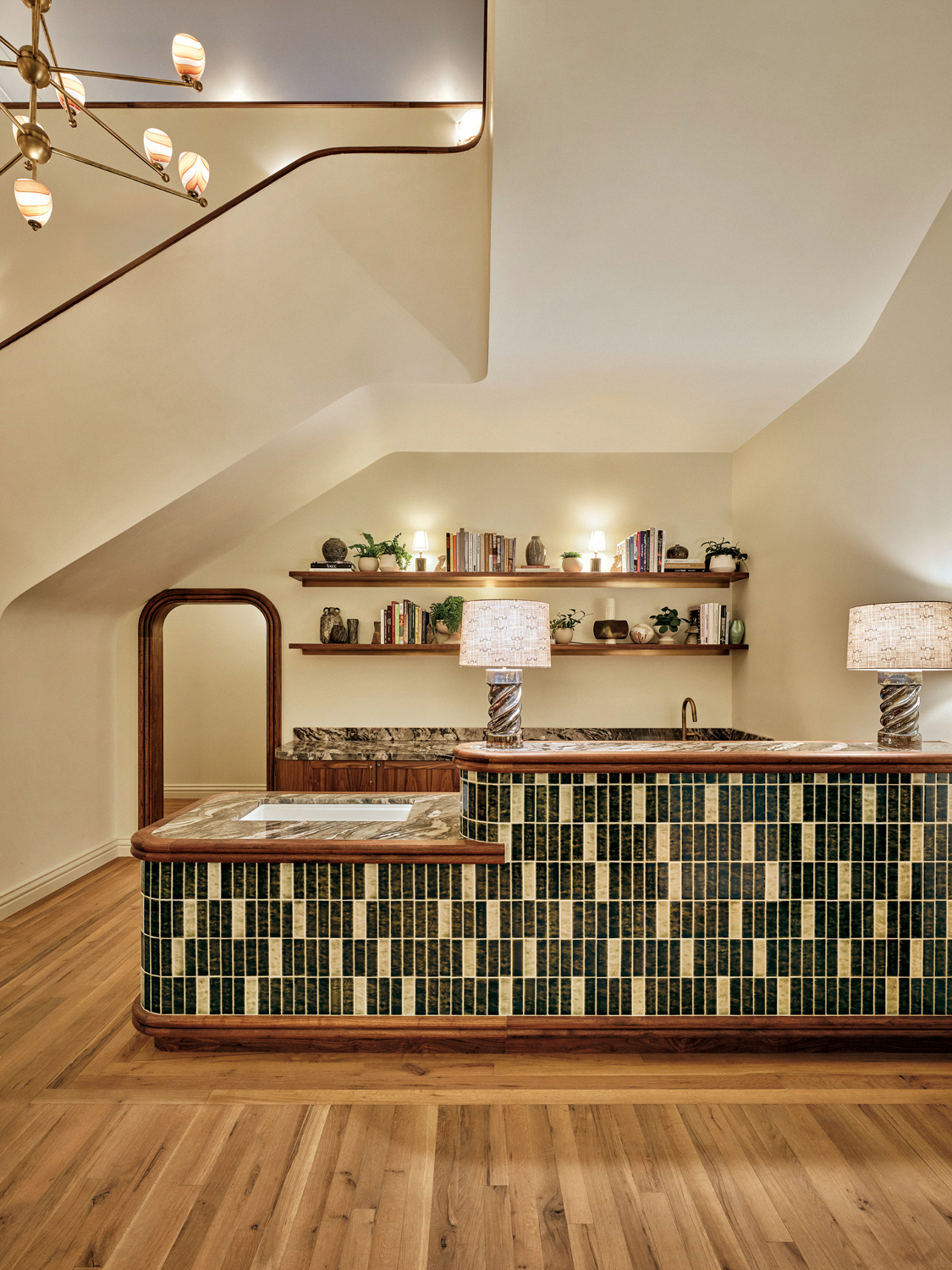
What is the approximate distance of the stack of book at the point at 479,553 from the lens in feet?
16.7

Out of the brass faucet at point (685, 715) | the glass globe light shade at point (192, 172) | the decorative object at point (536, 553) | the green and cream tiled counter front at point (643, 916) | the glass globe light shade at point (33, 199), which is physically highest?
the glass globe light shade at point (192, 172)

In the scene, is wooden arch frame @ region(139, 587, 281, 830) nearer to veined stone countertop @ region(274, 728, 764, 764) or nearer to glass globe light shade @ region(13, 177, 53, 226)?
veined stone countertop @ region(274, 728, 764, 764)

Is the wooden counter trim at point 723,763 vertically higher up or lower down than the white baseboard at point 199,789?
higher up

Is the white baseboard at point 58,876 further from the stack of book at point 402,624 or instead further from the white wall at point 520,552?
the stack of book at point 402,624

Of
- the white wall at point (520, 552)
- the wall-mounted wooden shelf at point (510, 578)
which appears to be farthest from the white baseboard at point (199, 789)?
the wall-mounted wooden shelf at point (510, 578)

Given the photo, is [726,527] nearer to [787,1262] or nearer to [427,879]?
[427,879]

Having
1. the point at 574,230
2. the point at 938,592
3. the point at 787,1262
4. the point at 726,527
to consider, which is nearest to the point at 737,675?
the point at 726,527

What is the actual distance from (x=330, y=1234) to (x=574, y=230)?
3195 millimetres

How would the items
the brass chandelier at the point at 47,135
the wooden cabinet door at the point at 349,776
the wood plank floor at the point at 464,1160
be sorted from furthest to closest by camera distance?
the wooden cabinet door at the point at 349,776 < the brass chandelier at the point at 47,135 < the wood plank floor at the point at 464,1160

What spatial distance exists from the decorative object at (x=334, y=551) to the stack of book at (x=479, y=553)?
29.4 inches

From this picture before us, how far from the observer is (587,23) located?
2.05 meters

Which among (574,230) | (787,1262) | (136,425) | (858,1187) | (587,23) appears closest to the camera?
(787,1262)

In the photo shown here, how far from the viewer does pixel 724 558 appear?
509 cm

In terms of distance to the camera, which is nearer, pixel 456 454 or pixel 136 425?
pixel 136 425
